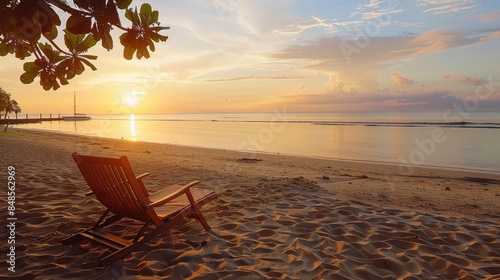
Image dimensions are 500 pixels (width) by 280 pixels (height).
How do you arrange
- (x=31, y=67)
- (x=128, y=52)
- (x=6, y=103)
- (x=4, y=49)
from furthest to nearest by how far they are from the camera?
(x=6, y=103), (x=4, y=49), (x=31, y=67), (x=128, y=52)

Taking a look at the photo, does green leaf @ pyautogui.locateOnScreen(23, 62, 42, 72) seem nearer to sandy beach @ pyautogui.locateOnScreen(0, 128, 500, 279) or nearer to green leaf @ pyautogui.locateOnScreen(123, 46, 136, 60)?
green leaf @ pyautogui.locateOnScreen(123, 46, 136, 60)

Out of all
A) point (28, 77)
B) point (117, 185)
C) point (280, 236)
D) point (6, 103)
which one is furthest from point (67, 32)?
point (6, 103)

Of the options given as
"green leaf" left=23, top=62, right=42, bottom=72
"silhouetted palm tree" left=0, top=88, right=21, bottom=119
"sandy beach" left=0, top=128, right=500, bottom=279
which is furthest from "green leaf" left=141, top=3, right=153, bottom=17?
"silhouetted palm tree" left=0, top=88, right=21, bottom=119

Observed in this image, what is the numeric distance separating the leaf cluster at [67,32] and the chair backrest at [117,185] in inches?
39.1

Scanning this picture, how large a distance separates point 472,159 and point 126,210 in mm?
16292

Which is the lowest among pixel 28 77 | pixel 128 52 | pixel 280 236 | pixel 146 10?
pixel 280 236

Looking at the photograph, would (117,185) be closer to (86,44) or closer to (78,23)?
(86,44)

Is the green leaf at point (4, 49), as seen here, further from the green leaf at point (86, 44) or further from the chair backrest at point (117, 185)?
the chair backrest at point (117, 185)

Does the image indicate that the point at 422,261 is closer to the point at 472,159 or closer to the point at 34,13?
the point at 34,13

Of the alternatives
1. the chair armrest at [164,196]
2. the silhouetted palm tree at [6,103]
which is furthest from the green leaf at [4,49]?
the silhouetted palm tree at [6,103]

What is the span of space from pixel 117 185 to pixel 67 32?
5.52 feet

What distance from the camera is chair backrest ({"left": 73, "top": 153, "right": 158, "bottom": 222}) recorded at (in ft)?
10.8

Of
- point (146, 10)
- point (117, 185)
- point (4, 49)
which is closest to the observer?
point (146, 10)

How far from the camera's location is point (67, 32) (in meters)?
2.38
